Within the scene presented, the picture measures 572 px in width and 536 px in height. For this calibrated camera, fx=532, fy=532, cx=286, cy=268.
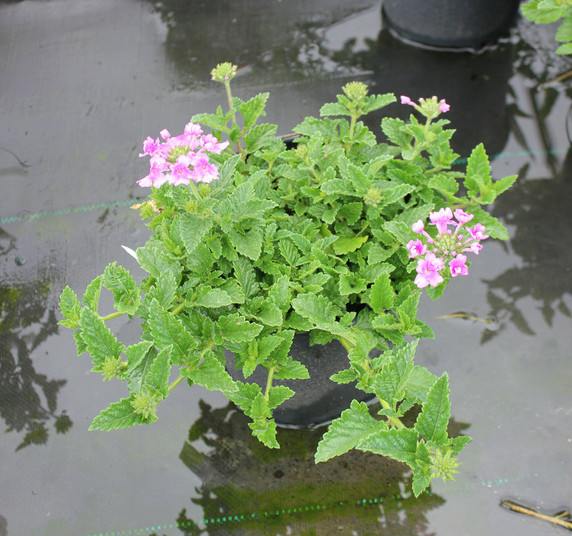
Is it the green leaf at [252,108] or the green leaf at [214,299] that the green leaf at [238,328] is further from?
the green leaf at [252,108]

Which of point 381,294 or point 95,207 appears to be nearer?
point 381,294

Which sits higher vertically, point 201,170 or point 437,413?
point 201,170

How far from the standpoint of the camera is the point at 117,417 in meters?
1.05

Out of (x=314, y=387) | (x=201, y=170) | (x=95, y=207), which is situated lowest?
(x=314, y=387)

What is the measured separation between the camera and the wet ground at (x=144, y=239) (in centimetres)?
163

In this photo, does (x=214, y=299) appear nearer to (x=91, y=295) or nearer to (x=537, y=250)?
(x=91, y=295)

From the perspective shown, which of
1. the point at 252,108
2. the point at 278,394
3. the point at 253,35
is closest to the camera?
the point at 278,394

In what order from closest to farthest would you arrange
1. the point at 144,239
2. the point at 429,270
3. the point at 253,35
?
the point at 429,270 < the point at 144,239 < the point at 253,35

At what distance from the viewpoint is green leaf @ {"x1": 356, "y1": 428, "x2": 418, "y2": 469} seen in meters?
0.97

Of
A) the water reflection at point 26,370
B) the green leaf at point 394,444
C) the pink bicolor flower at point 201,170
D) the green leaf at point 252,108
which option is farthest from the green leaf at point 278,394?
the water reflection at point 26,370

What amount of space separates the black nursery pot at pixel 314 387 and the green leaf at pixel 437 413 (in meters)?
0.47

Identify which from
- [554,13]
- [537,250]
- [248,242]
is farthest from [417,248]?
[554,13]

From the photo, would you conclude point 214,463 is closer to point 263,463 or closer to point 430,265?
point 263,463

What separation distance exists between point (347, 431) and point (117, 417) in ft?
1.49
